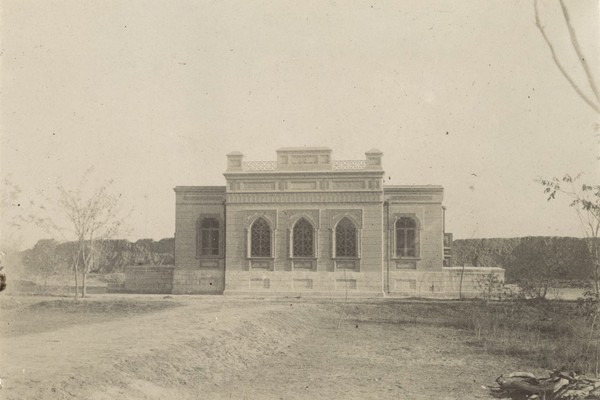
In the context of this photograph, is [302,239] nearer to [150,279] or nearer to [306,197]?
[306,197]

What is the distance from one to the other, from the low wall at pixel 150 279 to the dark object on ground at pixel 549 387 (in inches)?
826

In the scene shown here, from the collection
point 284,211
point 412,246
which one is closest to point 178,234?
point 284,211

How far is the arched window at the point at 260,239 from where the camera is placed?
26.8 metres

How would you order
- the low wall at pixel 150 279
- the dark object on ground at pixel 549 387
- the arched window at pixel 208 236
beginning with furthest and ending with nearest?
the low wall at pixel 150 279 < the arched window at pixel 208 236 < the dark object on ground at pixel 549 387

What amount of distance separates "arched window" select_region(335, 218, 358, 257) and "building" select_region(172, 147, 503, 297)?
4 centimetres

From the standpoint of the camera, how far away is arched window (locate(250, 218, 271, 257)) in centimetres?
2675

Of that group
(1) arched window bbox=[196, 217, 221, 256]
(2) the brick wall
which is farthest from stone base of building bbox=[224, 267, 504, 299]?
(1) arched window bbox=[196, 217, 221, 256]

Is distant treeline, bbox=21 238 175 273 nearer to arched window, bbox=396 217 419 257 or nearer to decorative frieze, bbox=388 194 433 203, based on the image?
arched window, bbox=396 217 419 257

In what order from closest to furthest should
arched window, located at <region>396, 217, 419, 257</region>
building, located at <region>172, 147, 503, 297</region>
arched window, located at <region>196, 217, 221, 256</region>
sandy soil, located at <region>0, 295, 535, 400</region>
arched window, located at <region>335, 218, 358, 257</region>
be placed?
sandy soil, located at <region>0, 295, 535, 400</region>, building, located at <region>172, 147, 503, 297</region>, arched window, located at <region>335, 218, 358, 257</region>, arched window, located at <region>396, 217, 419, 257</region>, arched window, located at <region>196, 217, 221, 256</region>

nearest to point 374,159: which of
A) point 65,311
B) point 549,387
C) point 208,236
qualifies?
point 208,236

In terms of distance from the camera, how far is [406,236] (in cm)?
2712

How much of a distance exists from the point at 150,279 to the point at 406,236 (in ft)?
40.7

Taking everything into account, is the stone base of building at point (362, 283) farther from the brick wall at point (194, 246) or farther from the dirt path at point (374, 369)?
the dirt path at point (374, 369)

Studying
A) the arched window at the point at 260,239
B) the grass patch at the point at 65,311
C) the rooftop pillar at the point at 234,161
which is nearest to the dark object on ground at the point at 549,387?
the grass patch at the point at 65,311
